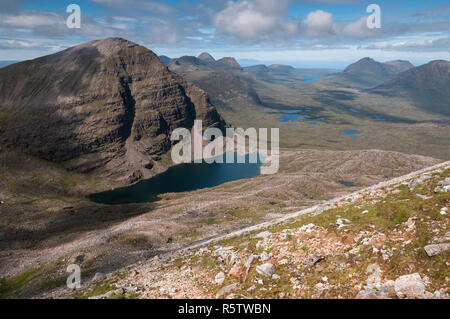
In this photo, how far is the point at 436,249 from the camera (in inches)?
811

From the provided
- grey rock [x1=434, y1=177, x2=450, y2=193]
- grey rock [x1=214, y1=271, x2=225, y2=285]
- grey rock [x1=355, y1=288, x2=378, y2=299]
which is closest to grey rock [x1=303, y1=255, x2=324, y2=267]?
grey rock [x1=355, y1=288, x2=378, y2=299]

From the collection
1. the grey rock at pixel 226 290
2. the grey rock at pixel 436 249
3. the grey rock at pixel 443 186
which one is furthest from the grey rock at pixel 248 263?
the grey rock at pixel 443 186

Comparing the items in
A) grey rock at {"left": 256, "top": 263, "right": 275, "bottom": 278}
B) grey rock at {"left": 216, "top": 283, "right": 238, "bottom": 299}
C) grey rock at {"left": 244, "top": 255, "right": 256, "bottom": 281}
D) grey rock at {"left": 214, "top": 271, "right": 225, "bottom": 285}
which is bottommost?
grey rock at {"left": 214, "top": 271, "right": 225, "bottom": 285}

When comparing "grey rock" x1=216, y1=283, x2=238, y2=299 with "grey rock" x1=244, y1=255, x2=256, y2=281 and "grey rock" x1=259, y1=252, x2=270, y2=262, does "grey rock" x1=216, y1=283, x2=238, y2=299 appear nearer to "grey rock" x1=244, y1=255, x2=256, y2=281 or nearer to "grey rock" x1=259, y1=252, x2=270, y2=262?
"grey rock" x1=244, y1=255, x2=256, y2=281

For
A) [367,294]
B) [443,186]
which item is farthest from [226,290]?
[443,186]

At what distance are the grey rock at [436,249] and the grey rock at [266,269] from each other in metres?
12.9

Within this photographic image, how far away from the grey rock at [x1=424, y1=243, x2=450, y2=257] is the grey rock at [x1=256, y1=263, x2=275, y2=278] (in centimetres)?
1293

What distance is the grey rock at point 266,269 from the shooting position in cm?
2537

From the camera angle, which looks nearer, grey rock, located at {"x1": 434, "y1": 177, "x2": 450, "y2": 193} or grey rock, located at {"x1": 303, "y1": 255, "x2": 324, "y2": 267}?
grey rock, located at {"x1": 303, "y1": 255, "x2": 324, "y2": 267}

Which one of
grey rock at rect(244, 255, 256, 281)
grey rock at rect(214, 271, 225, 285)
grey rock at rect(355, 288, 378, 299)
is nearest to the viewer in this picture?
grey rock at rect(355, 288, 378, 299)

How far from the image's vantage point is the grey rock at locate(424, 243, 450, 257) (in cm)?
2044

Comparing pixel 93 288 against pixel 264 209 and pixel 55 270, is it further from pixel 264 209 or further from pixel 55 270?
pixel 264 209
